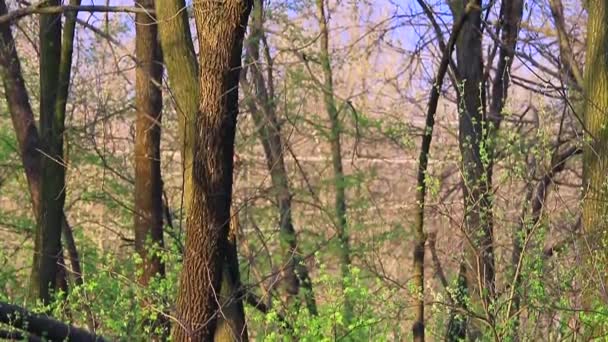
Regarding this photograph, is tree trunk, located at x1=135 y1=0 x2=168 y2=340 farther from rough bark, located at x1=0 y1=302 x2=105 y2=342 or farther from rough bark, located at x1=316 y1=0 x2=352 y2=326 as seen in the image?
rough bark, located at x1=316 y1=0 x2=352 y2=326

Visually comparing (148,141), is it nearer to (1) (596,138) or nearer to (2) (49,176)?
(2) (49,176)

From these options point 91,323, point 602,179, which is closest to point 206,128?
point 91,323

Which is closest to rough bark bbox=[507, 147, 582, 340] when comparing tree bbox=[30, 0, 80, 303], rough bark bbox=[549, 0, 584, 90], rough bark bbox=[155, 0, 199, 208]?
rough bark bbox=[155, 0, 199, 208]

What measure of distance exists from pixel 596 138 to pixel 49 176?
5.53 meters

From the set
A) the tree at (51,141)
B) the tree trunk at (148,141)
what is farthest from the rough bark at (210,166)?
the tree at (51,141)

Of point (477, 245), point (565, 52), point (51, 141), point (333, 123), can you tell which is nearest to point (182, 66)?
point (477, 245)

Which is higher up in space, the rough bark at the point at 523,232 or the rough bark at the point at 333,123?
the rough bark at the point at 333,123

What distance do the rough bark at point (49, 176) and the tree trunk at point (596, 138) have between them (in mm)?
5149

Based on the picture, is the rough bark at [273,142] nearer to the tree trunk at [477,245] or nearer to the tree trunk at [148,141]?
the tree trunk at [148,141]

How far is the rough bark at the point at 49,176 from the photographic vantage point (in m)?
10.6

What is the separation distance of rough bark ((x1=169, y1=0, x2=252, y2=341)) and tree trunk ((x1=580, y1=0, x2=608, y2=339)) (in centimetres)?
242

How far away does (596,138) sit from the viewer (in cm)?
863

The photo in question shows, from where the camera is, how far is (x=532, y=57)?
39.9 ft

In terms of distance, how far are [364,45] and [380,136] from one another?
1542 millimetres
